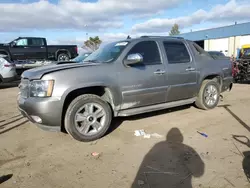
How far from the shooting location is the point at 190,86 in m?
5.25

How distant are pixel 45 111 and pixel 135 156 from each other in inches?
63.6

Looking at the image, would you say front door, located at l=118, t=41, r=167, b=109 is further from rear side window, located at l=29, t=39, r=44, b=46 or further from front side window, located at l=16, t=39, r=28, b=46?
front side window, located at l=16, t=39, r=28, b=46

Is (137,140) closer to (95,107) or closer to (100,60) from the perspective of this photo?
(95,107)

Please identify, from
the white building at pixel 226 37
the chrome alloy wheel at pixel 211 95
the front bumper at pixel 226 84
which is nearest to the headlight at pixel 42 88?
the chrome alloy wheel at pixel 211 95

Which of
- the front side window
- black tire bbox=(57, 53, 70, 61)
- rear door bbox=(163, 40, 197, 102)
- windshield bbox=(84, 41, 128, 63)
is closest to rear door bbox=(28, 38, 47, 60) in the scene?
the front side window

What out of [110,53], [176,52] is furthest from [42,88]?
[176,52]

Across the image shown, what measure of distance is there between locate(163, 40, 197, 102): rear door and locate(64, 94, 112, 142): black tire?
1.55 meters

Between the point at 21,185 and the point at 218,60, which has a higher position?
the point at 218,60

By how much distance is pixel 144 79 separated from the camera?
446cm

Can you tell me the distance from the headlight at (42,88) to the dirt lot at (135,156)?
0.92 metres

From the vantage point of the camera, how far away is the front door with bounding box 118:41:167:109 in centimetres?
431

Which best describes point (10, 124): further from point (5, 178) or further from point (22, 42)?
point (22, 42)

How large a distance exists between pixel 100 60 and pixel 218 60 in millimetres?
3272

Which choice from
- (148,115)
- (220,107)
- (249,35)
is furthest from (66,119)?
(249,35)
